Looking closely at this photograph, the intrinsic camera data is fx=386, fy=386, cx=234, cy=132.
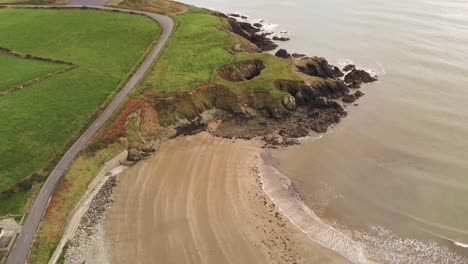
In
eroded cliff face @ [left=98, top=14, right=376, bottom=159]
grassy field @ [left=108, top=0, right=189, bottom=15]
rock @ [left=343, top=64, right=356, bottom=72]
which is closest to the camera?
eroded cliff face @ [left=98, top=14, right=376, bottom=159]

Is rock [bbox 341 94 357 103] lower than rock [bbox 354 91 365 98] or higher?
lower

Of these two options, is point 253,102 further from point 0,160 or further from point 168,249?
point 0,160

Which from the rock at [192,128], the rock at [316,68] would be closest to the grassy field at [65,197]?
the rock at [192,128]

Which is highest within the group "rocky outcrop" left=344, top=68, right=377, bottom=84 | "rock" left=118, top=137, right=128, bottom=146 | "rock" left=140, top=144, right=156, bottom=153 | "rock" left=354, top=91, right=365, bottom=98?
"rocky outcrop" left=344, top=68, right=377, bottom=84

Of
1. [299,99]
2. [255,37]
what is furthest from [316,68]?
[255,37]

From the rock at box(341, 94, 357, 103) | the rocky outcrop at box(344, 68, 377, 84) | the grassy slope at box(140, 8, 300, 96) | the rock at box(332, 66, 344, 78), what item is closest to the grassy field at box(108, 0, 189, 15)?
the grassy slope at box(140, 8, 300, 96)

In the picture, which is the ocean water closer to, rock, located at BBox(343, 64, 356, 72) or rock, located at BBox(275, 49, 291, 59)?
rock, located at BBox(343, 64, 356, 72)
